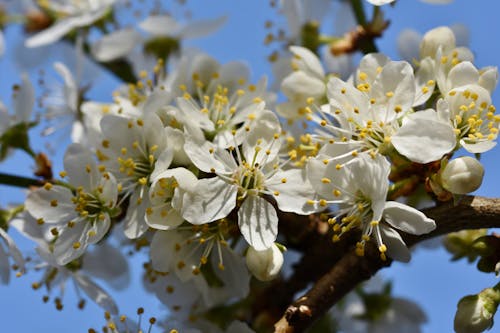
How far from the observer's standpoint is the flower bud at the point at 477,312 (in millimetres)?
1621

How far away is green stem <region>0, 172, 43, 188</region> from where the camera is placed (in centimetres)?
201

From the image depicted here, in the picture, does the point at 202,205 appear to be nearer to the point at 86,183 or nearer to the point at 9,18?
the point at 86,183

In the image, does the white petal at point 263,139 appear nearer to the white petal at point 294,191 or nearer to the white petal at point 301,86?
the white petal at point 294,191

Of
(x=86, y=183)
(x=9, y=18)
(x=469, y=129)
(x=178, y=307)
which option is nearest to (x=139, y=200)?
(x=86, y=183)

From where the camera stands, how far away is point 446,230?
1.63m

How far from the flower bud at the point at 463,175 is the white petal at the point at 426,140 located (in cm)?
3

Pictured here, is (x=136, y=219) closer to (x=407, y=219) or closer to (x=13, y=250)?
(x=13, y=250)

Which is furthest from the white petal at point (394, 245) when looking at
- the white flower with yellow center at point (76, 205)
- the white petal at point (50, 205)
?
the white petal at point (50, 205)

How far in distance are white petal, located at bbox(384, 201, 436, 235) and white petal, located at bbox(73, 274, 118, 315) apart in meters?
0.71

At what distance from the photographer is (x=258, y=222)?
1694 millimetres

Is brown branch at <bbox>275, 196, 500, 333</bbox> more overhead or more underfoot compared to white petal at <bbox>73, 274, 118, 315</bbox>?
more overhead

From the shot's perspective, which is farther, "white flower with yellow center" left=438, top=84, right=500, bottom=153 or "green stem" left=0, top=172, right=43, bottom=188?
"green stem" left=0, top=172, right=43, bottom=188

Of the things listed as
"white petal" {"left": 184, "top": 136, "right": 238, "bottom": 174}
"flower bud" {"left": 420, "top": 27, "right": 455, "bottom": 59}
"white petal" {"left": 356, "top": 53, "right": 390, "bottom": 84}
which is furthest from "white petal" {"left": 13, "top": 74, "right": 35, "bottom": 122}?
"flower bud" {"left": 420, "top": 27, "right": 455, "bottom": 59}

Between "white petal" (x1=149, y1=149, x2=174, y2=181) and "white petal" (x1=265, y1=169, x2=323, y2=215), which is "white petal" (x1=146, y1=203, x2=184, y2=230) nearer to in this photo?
"white petal" (x1=149, y1=149, x2=174, y2=181)
